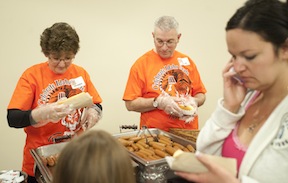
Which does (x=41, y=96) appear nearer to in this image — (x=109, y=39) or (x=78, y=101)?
(x=78, y=101)

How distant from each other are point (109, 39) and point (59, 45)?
135 cm

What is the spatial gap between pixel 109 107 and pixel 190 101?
47.6 inches

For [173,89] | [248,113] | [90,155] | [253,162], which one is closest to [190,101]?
[173,89]

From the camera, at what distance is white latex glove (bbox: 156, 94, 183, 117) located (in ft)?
6.38

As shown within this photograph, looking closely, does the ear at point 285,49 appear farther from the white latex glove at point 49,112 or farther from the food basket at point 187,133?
the white latex glove at point 49,112

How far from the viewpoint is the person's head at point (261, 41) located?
0.91m

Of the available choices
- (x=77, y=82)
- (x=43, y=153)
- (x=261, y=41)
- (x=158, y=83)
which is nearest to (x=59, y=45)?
(x=77, y=82)

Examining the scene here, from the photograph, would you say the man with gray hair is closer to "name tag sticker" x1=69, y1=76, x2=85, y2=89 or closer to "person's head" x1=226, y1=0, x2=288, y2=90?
"name tag sticker" x1=69, y1=76, x2=85, y2=89

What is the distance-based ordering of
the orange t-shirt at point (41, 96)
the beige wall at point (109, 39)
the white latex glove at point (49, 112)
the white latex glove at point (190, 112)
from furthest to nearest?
the beige wall at point (109, 39)
the white latex glove at point (190, 112)
the orange t-shirt at point (41, 96)
the white latex glove at point (49, 112)

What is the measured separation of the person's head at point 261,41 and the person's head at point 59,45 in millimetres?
1061

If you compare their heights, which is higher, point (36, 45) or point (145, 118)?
point (36, 45)

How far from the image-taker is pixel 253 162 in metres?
0.92

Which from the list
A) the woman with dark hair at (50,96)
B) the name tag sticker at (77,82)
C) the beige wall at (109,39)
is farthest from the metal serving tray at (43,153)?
the beige wall at (109,39)

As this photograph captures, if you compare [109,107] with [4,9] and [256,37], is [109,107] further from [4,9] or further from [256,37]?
[256,37]
